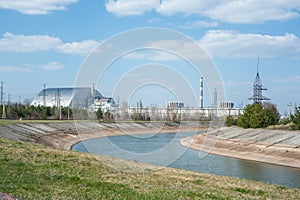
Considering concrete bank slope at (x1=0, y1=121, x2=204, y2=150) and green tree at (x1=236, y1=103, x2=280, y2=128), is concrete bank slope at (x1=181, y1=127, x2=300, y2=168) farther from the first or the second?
concrete bank slope at (x1=0, y1=121, x2=204, y2=150)

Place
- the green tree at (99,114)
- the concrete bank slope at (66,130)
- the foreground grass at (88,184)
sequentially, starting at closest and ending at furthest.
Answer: the foreground grass at (88,184) < the concrete bank slope at (66,130) < the green tree at (99,114)

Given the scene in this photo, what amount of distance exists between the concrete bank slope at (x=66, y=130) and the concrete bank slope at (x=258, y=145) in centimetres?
1787

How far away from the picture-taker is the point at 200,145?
59.0m

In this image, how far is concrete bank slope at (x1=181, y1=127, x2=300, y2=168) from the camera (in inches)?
1701

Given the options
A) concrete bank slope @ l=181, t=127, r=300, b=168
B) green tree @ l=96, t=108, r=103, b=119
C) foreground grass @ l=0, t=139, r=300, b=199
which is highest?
green tree @ l=96, t=108, r=103, b=119

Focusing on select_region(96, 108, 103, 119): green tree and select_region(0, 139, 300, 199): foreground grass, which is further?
select_region(96, 108, 103, 119): green tree

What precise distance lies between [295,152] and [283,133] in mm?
12116

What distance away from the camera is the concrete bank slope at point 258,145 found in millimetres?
43206

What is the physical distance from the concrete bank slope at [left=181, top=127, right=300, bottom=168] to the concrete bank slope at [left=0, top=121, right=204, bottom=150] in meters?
17.9

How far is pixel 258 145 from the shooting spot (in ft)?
169

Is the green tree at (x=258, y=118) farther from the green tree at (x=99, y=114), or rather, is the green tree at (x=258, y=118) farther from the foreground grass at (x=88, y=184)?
the foreground grass at (x=88, y=184)

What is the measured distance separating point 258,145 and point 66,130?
3659 cm

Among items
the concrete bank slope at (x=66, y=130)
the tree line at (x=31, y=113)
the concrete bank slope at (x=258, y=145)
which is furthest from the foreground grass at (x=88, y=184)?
the tree line at (x=31, y=113)

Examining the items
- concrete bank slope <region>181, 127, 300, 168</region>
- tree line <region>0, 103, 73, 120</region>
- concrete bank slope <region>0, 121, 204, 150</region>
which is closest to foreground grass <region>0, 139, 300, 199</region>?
concrete bank slope <region>181, 127, 300, 168</region>
